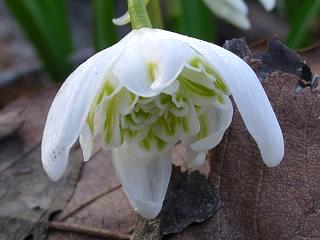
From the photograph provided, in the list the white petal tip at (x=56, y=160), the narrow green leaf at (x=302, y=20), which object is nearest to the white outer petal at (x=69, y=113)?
the white petal tip at (x=56, y=160)

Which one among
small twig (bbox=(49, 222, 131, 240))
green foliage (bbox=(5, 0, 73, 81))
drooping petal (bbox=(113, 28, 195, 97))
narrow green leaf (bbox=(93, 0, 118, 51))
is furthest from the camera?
green foliage (bbox=(5, 0, 73, 81))

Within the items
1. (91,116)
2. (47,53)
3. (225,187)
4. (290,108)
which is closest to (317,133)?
(290,108)

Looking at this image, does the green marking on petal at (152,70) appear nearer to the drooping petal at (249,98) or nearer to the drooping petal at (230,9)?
the drooping petal at (249,98)

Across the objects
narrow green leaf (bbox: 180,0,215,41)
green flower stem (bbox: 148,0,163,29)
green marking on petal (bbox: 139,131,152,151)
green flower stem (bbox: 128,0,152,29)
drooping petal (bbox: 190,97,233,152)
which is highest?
green flower stem (bbox: 128,0,152,29)

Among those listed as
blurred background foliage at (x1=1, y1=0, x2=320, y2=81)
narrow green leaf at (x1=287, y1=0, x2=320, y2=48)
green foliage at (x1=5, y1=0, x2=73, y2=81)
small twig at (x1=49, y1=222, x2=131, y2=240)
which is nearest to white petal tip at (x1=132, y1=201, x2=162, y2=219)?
small twig at (x1=49, y1=222, x2=131, y2=240)

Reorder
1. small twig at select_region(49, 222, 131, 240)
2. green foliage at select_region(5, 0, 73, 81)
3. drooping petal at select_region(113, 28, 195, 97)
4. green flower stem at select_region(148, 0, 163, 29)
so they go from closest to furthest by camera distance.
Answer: drooping petal at select_region(113, 28, 195, 97)
small twig at select_region(49, 222, 131, 240)
green flower stem at select_region(148, 0, 163, 29)
green foliage at select_region(5, 0, 73, 81)

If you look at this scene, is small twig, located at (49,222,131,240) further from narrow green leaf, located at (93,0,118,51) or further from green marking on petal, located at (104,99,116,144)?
narrow green leaf, located at (93,0,118,51)

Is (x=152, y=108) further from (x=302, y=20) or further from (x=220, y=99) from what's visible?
(x=302, y=20)
